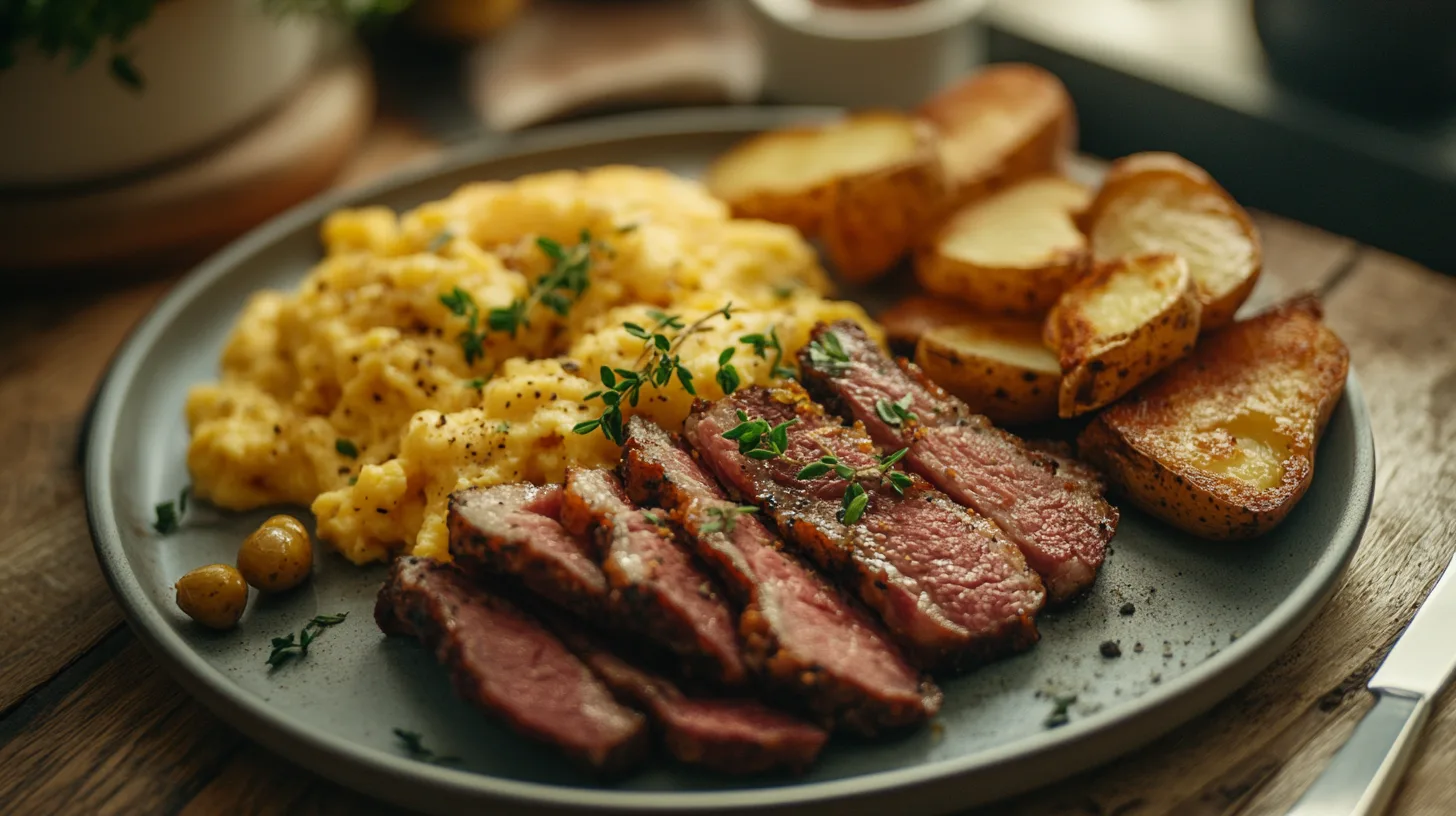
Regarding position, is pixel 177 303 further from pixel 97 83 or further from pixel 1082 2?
pixel 1082 2

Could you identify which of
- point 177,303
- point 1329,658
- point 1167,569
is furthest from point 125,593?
point 1329,658

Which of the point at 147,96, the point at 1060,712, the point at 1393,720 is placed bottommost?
the point at 1060,712

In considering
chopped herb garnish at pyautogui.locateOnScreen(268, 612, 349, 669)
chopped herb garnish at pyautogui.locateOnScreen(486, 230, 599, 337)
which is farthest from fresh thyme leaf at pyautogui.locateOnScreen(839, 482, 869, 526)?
chopped herb garnish at pyautogui.locateOnScreen(268, 612, 349, 669)

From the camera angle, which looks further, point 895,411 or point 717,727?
point 895,411

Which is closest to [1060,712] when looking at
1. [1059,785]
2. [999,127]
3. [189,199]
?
[1059,785]

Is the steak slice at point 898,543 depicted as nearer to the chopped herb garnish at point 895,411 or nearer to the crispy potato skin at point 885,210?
the chopped herb garnish at point 895,411

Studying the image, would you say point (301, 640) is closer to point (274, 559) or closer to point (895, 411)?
point (274, 559)
